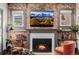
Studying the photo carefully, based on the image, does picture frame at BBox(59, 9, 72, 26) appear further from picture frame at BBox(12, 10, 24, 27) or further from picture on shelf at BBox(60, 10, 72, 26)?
picture frame at BBox(12, 10, 24, 27)

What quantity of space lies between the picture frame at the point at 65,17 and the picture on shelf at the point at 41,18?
0.26 feet

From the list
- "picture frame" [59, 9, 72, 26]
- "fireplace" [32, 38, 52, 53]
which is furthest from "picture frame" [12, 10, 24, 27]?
"picture frame" [59, 9, 72, 26]

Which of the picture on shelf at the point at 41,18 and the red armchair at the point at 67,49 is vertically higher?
the picture on shelf at the point at 41,18

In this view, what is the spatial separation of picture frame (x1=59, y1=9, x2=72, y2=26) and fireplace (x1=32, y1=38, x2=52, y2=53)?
0.62 ft

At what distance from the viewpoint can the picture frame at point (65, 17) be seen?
1962 millimetres

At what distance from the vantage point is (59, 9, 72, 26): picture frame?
1.96 metres

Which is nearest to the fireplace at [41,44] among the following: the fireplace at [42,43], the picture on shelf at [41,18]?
the fireplace at [42,43]

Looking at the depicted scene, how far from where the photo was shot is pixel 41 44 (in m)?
2.02

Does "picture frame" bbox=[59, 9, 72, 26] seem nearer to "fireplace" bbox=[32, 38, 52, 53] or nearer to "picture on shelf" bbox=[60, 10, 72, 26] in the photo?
"picture on shelf" bbox=[60, 10, 72, 26]

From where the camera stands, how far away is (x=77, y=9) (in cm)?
193

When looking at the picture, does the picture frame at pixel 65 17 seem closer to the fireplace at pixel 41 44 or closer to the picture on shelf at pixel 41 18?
the picture on shelf at pixel 41 18

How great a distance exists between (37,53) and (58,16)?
37 centimetres

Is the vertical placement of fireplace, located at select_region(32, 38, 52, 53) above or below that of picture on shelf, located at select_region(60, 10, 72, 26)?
below

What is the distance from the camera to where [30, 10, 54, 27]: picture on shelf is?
6.45ft
